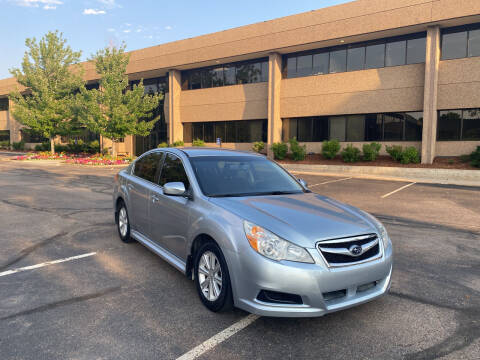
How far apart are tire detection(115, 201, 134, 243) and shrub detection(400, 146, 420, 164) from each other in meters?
18.3

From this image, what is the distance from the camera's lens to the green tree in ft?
85.7

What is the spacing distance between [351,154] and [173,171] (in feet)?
61.5

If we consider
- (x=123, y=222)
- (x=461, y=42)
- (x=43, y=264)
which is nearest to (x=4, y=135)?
(x=461, y=42)

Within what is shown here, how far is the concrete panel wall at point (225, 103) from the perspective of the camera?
2764 cm

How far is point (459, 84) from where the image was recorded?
66.5 feet

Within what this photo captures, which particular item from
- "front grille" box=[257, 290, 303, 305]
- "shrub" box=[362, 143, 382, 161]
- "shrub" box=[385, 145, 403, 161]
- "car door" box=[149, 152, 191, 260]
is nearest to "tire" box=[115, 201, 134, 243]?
"car door" box=[149, 152, 191, 260]

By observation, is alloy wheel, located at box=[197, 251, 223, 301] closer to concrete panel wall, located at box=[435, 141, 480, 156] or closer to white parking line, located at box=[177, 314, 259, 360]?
white parking line, located at box=[177, 314, 259, 360]

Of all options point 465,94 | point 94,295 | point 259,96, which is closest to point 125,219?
point 94,295

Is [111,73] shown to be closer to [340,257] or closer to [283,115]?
[283,115]

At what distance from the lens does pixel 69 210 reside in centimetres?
905

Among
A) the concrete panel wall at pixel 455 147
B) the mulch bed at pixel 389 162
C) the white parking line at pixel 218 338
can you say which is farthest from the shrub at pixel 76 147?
the white parking line at pixel 218 338

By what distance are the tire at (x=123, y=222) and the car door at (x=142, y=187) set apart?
0.25 m

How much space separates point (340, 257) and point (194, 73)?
30736 mm

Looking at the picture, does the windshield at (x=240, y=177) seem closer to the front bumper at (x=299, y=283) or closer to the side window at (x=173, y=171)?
the side window at (x=173, y=171)
